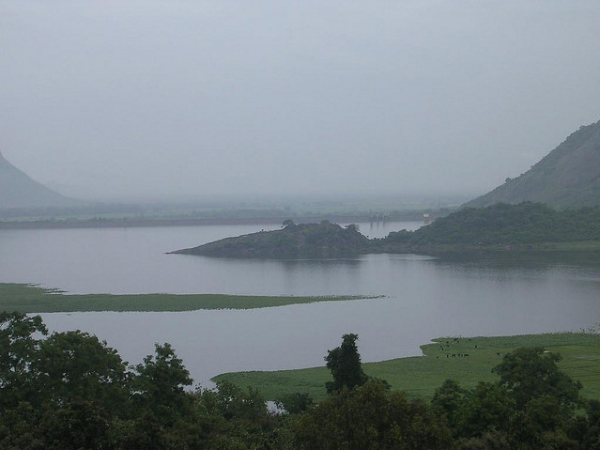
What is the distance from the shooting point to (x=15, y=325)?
13.8 m

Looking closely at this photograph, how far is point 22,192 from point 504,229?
121276 millimetres

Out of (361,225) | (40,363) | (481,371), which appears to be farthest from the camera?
(361,225)

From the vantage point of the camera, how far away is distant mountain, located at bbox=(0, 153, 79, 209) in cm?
15162

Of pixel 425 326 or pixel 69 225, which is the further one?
pixel 69 225

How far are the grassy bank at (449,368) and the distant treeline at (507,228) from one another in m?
32.0

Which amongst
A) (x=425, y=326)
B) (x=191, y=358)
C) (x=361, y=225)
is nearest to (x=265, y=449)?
(x=191, y=358)

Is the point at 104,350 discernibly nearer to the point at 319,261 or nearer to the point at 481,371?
the point at 481,371

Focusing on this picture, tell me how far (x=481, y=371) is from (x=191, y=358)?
27.0ft

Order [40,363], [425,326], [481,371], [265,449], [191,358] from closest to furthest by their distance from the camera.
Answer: [265,449] → [40,363] → [481,371] → [191,358] → [425,326]

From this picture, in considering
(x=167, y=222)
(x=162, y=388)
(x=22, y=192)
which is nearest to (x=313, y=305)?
(x=162, y=388)

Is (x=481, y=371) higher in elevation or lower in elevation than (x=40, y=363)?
lower

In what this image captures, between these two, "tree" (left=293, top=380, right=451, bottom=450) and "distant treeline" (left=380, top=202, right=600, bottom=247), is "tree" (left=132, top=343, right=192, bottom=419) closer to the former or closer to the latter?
"tree" (left=293, top=380, right=451, bottom=450)

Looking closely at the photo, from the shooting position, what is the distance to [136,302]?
1329 inches

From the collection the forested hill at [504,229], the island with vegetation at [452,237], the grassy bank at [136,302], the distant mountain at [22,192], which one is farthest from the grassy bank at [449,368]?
the distant mountain at [22,192]
